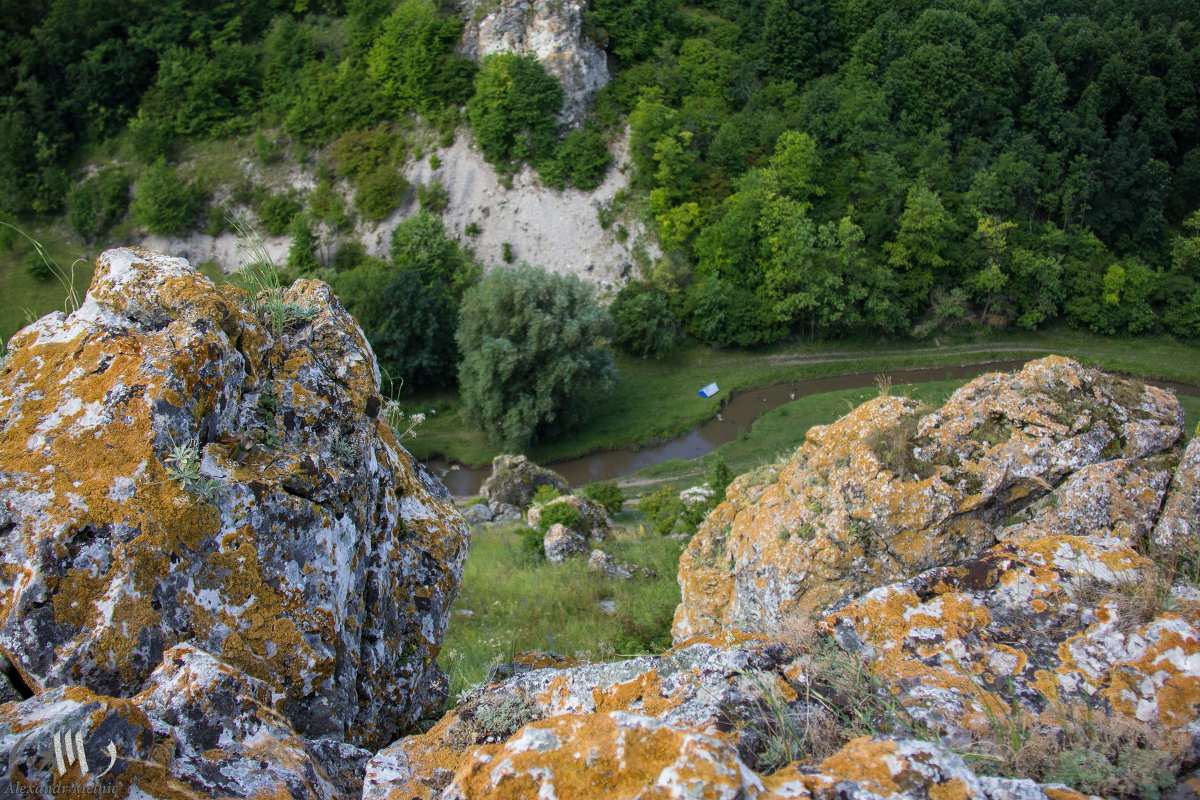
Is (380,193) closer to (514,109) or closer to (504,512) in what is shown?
(514,109)

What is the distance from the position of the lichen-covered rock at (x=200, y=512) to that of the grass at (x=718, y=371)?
36.3 meters

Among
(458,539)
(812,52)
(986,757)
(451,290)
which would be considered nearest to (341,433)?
(458,539)

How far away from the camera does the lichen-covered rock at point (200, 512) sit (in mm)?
4652

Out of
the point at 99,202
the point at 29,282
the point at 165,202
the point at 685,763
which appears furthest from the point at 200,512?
the point at 99,202

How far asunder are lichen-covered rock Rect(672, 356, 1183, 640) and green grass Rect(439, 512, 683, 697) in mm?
2189

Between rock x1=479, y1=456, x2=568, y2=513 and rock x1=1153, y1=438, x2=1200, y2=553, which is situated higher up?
rock x1=1153, y1=438, x2=1200, y2=553

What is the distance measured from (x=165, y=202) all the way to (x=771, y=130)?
44674 millimetres

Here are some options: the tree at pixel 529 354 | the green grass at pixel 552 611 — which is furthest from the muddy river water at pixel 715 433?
the green grass at pixel 552 611

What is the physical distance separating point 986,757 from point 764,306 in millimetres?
47921

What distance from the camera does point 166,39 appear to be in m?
59.6

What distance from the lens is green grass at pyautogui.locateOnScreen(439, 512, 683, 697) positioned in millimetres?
9672

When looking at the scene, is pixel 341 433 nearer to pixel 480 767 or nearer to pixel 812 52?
pixel 480 767

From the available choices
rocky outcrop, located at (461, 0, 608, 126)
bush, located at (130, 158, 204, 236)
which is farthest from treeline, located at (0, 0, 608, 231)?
rocky outcrop, located at (461, 0, 608, 126)

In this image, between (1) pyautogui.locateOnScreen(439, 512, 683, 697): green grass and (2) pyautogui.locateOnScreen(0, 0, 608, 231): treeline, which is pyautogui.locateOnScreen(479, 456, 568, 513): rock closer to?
(1) pyautogui.locateOnScreen(439, 512, 683, 697): green grass
